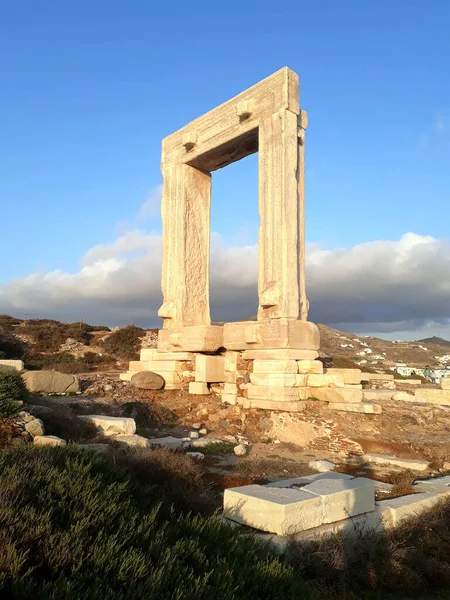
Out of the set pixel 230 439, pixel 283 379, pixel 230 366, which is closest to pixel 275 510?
pixel 230 439

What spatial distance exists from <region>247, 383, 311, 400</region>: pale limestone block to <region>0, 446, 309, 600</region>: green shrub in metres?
5.97

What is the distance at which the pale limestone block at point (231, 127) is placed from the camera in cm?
1071

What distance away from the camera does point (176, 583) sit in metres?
2.55

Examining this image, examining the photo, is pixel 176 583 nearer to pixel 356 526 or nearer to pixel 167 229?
pixel 356 526

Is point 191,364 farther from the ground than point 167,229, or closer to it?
closer to it

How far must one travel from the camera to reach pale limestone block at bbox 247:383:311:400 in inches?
381

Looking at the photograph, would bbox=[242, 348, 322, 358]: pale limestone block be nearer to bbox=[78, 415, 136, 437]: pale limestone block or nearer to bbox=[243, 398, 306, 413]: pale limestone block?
bbox=[243, 398, 306, 413]: pale limestone block

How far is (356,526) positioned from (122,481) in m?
2.04

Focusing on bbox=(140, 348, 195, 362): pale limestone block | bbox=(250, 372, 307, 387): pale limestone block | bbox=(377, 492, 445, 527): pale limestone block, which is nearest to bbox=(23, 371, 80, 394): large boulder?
bbox=(140, 348, 195, 362): pale limestone block

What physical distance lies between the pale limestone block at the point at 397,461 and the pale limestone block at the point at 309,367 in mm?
2334

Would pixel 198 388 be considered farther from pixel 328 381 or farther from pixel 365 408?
pixel 365 408

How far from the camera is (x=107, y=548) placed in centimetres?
266

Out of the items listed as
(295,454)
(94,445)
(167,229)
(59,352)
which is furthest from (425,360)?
(94,445)

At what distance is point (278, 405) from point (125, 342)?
15252 millimetres
